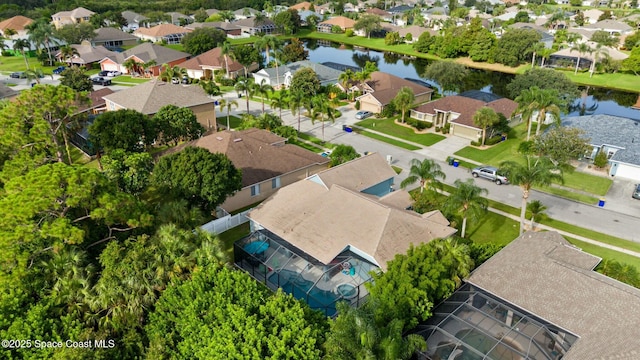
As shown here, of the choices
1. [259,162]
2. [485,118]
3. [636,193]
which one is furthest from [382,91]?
[636,193]

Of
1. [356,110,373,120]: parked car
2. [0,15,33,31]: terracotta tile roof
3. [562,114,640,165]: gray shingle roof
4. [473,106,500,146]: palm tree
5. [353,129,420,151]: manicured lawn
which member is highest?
[0,15,33,31]: terracotta tile roof

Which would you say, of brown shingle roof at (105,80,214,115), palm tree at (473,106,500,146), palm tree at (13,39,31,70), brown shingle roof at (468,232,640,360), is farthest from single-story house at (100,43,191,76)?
brown shingle roof at (468,232,640,360)

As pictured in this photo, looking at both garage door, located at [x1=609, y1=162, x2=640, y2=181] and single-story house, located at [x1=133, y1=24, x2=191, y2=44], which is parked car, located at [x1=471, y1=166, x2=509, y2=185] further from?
single-story house, located at [x1=133, y1=24, x2=191, y2=44]

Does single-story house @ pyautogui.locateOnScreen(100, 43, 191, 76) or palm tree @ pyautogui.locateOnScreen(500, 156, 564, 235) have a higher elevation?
palm tree @ pyautogui.locateOnScreen(500, 156, 564, 235)

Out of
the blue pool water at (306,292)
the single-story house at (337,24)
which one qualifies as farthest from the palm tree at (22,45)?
the blue pool water at (306,292)

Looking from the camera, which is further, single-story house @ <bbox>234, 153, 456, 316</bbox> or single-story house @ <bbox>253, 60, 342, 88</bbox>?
single-story house @ <bbox>253, 60, 342, 88</bbox>

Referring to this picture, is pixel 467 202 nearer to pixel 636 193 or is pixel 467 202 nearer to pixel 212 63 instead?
pixel 636 193
